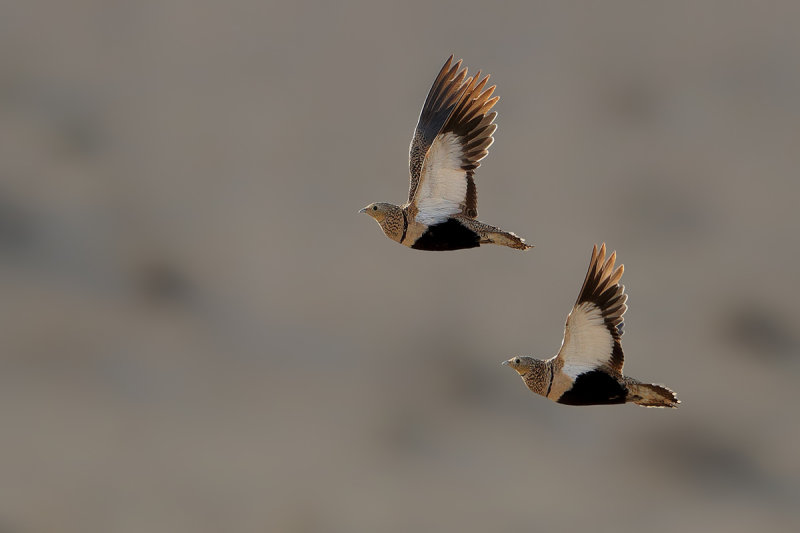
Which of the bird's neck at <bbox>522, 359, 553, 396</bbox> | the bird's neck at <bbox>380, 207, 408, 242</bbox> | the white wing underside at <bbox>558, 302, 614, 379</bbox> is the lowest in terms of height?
the bird's neck at <bbox>522, 359, 553, 396</bbox>

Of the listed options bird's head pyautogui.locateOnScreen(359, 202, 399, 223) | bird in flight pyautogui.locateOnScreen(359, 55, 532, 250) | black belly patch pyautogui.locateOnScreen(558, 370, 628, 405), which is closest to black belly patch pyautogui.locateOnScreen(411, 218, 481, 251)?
bird in flight pyautogui.locateOnScreen(359, 55, 532, 250)

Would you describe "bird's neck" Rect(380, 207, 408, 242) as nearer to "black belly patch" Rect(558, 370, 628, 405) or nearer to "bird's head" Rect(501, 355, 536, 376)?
"bird's head" Rect(501, 355, 536, 376)

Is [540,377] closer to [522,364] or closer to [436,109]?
[522,364]

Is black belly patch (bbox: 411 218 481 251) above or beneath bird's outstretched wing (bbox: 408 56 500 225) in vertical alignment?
beneath

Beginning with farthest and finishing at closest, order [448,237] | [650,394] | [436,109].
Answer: [436,109]
[448,237]
[650,394]

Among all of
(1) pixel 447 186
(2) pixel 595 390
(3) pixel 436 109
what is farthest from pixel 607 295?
(3) pixel 436 109

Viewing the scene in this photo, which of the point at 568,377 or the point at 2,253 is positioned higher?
the point at 568,377

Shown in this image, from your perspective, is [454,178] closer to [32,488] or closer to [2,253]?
[32,488]

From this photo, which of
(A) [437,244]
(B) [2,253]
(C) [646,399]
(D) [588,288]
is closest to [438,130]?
(A) [437,244]
